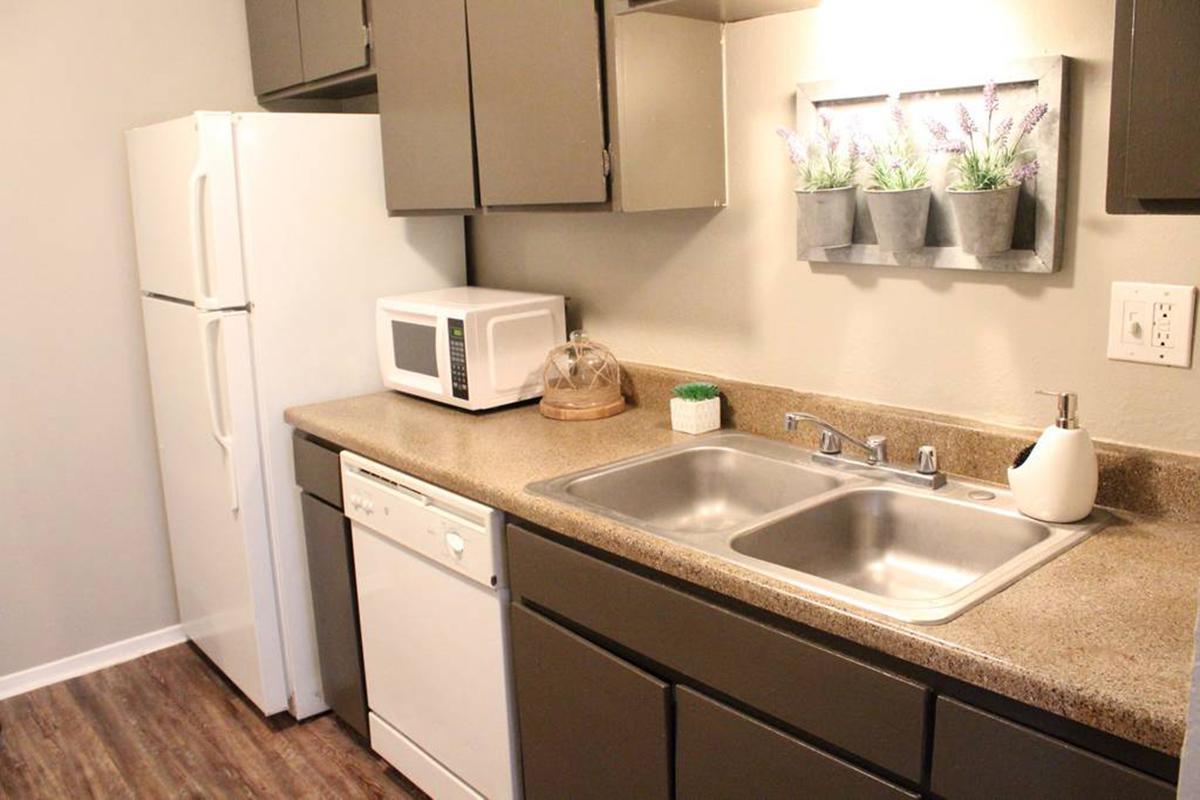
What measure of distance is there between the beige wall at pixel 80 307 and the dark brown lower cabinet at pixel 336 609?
2.89ft

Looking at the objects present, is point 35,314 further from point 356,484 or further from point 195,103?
point 356,484

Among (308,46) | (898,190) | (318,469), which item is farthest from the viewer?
(308,46)

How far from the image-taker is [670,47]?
81.4 inches

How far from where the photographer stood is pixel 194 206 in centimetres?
252

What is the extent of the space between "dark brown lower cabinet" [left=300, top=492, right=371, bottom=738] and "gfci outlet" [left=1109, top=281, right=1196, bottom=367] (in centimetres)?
172

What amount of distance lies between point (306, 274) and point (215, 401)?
400mm

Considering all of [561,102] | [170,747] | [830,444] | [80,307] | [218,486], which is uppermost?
[561,102]

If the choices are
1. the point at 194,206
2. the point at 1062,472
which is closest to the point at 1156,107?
the point at 1062,472

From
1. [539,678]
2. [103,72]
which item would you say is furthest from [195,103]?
[539,678]

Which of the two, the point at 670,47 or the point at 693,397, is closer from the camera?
the point at 670,47

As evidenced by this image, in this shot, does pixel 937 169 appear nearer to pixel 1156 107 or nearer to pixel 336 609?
pixel 1156 107

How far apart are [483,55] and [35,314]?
5.43ft

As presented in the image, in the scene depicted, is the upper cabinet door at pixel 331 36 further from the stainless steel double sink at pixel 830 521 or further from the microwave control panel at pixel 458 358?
the stainless steel double sink at pixel 830 521

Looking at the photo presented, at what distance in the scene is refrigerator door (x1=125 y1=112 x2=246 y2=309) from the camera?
248 centimetres
